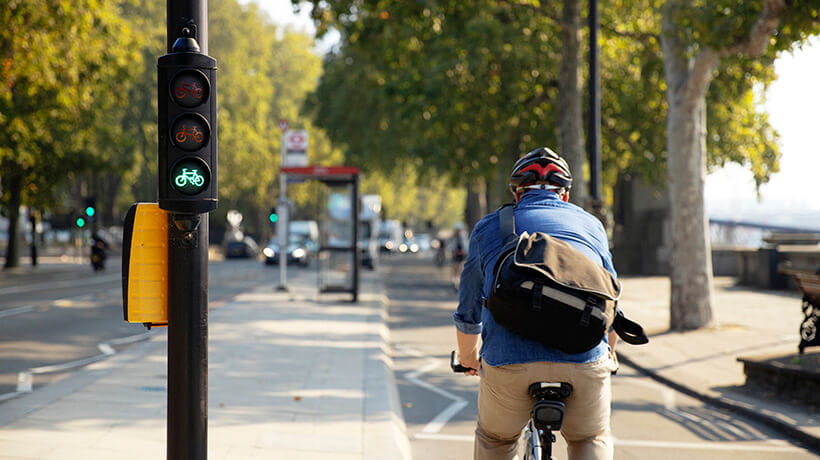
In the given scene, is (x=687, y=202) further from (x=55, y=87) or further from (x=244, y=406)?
(x=55, y=87)

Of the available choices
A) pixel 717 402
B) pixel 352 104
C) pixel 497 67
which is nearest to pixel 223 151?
pixel 352 104

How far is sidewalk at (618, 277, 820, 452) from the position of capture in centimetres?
825

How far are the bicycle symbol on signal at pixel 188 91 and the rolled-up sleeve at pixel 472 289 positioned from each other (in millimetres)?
1423

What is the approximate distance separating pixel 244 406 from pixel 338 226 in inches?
486

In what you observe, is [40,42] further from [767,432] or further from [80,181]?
[80,181]

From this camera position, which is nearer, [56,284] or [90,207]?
[56,284]

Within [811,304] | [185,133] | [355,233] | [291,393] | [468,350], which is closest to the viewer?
[468,350]

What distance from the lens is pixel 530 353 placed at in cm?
362

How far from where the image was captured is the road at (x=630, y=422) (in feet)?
23.0

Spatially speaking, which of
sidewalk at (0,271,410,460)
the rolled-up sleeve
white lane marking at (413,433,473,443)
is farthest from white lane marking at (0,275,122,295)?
the rolled-up sleeve

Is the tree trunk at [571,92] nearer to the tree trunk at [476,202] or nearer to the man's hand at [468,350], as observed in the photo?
the man's hand at [468,350]

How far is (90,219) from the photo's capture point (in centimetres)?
4250

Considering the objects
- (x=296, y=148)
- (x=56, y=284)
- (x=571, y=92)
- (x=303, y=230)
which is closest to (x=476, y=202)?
(x=303, y=230)

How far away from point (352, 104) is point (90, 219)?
42.4 feet
